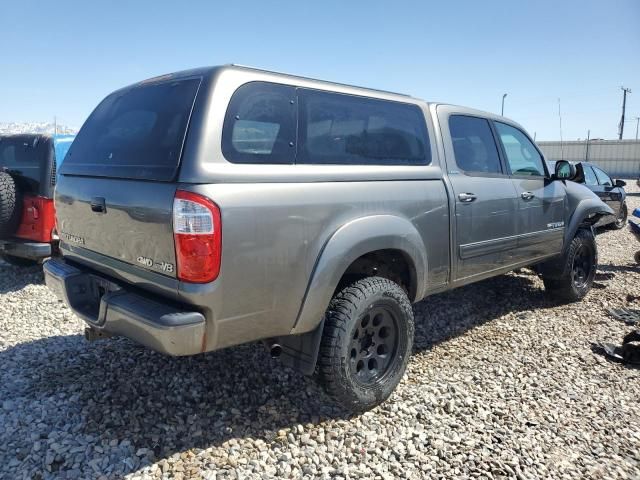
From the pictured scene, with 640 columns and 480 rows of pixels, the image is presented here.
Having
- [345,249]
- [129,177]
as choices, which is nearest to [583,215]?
[345,249]

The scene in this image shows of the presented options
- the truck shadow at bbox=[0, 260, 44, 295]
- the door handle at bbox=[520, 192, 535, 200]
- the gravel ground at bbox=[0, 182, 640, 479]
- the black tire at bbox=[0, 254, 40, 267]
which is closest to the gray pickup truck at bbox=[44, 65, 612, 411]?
A: the gravel ground at bbox=[0, 182, 640, 479]

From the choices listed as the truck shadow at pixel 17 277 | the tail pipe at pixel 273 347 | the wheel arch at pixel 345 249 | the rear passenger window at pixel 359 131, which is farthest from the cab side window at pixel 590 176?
the truck shadow at pixel 17 277

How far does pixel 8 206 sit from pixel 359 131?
4247 millimetres

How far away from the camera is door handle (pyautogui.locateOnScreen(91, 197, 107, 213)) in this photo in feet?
8.50

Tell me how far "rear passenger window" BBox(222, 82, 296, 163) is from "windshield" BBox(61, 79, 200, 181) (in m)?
0.22

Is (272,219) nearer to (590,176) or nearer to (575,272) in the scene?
(575,272)

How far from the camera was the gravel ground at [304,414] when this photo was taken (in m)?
2.50

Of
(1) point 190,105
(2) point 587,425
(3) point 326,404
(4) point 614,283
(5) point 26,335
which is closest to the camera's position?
(1) point 190,105

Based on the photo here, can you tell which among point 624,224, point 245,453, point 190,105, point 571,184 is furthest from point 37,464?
point 624,224

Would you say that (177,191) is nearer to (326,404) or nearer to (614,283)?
(326,404)

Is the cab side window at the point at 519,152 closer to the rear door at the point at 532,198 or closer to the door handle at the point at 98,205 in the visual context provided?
the rear door at the point at 532,198

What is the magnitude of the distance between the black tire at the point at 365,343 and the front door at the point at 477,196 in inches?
30.0

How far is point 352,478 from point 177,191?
1627 millimetres

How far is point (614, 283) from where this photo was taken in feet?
20.3
